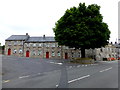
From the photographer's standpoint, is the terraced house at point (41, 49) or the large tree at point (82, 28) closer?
the large tree at point (82, 28)

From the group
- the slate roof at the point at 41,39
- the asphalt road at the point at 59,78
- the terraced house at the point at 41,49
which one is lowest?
the asphalt road at the point at 59,78

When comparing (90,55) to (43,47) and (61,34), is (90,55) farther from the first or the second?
(61,34)

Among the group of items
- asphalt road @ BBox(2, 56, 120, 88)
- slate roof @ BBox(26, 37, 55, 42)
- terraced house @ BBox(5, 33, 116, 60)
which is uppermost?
slate roof @ BBox(26, 37, 55, 42)

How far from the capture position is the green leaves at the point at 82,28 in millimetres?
29766

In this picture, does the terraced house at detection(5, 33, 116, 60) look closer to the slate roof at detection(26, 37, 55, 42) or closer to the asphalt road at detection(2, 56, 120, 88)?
the slate roof at detection(26, 37, 55, 42)

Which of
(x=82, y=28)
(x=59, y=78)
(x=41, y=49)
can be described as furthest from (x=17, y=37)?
(x=59, y=78)

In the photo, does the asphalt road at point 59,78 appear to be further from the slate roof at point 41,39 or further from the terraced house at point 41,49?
the slate roof at point 41,39

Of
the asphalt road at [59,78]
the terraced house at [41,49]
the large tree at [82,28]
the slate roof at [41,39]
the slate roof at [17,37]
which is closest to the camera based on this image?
the asphalt road at [59,78]

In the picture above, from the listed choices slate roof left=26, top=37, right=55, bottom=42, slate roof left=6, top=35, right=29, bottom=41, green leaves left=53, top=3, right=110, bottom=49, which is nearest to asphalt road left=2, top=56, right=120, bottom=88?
green leaves left=53, top=3, right=110, bottom=49

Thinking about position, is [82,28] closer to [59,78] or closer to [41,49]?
[59,78]

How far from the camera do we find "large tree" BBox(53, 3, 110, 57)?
29.8m

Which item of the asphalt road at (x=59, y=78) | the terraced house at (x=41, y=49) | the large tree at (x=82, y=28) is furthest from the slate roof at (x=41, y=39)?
the asphalt road at (x=59, y=78)

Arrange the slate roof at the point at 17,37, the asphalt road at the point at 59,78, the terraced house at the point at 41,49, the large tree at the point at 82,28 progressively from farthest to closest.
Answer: the slate roof at the point at 17,37
the terraced house at the point at 41,49
the large tree at the point at 82,28
the asphalt road at the point at 59,78

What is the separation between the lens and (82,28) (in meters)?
29.4
